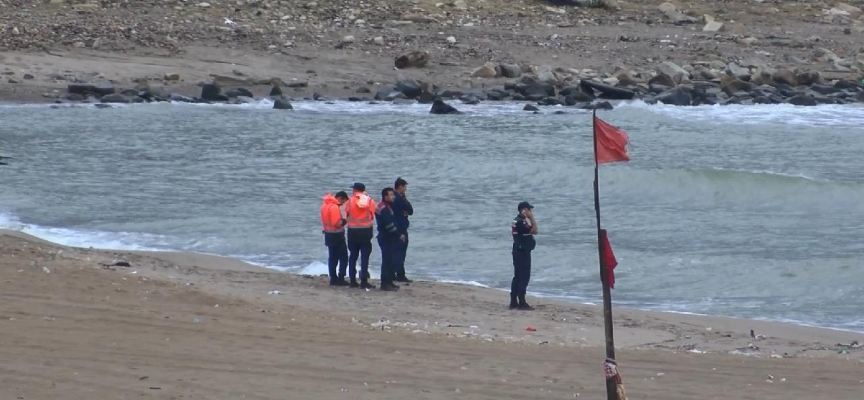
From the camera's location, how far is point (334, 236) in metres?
13.9

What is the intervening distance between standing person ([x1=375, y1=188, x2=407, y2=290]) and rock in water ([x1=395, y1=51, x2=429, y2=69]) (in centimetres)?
2316

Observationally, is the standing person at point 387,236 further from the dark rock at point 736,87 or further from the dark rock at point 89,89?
the dark rock at point 736,87

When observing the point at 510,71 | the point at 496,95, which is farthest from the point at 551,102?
the point at 510,71

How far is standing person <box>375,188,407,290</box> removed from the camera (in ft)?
45.1

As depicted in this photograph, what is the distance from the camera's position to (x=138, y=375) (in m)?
8.68

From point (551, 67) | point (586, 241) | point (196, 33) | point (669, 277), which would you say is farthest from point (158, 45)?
point (669, 277)

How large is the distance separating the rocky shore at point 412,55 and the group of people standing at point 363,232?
63.5ft

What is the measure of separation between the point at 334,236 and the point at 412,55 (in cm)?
2339

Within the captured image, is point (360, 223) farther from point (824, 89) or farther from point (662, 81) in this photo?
point (824, 89)

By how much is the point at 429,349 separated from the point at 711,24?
33.8 metres

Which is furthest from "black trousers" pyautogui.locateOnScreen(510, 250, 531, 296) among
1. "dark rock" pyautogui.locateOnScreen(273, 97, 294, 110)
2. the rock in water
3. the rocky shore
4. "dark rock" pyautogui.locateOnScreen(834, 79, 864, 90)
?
"dark rock" pyautogui.locateOnScreen(834, 79, 864, 90)

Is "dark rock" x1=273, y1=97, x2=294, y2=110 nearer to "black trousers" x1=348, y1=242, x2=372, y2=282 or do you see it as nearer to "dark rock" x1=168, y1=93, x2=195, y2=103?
"dark rock" x1=168, y1=93, x2=195, y2=103

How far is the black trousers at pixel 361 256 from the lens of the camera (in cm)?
1373

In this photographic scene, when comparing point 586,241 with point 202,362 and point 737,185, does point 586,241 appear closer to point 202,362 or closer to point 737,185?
point 737,185
